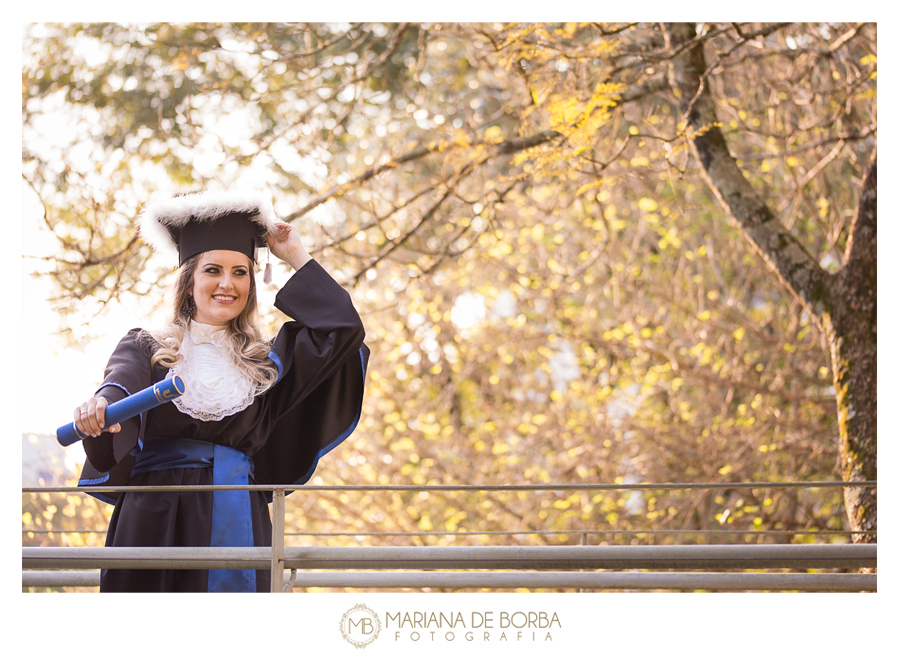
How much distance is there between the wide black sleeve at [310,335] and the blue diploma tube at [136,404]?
295 mm

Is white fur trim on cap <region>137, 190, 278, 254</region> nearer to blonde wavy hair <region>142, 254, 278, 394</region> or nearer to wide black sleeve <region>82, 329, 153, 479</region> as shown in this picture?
blonde wavy hair <region>142, 254, 278, 394</region>

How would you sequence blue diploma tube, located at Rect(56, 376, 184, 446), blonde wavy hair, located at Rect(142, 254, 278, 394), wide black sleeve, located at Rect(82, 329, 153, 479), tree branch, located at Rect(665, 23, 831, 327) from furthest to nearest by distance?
1. tree branch, located at Rect(665, 23, 831, 327)
2. blonde wavy hair, located at Rect(142, 254, 278, 394)
3. wide black sleeve, located at Rect(82, 329, 153, 479)
4. blue diploma tube, located at Rect(56, 376, 184, 446)

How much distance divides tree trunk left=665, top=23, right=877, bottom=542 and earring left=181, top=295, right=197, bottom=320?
128cm

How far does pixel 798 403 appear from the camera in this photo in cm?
360

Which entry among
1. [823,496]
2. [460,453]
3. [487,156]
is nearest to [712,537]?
[823,496]

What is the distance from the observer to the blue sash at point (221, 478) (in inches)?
56.1

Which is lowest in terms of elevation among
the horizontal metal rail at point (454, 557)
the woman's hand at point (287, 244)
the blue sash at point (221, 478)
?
the horizontal metal rail at point (454, 557)

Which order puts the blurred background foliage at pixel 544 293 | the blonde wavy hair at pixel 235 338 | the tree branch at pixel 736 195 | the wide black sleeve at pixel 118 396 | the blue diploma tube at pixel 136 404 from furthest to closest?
the blurred background foliage at pixel 544 293
the tree branch at pixel 736 195
the blonde wavy hair at pixel 235 338
the wide black sleeve at pixel 118 396
the blue diploma tube at pixel 136 404

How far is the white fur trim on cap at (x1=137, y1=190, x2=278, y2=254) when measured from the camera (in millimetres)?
1509

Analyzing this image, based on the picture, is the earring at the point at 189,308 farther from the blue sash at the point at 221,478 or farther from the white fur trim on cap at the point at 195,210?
the blue sash at the point at 221,478
